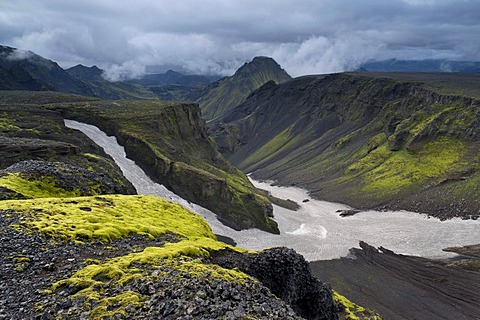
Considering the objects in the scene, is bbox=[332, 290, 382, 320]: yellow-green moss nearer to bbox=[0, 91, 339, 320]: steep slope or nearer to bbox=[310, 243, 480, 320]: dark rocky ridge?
bbox=[310, 243, 480, 320]: dark rocky ridge

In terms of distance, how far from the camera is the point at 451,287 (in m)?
79.6

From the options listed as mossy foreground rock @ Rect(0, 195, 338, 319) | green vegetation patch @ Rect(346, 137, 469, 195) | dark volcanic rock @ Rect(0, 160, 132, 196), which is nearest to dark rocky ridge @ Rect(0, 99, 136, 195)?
dark volcanic rock @ Rect(0, 160, 132, 196)

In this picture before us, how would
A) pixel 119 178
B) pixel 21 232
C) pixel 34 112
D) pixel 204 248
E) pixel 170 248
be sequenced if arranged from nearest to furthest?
pixel 21 232 < pixel 170 248 < pixel 204 248 < pixel 119 178 < pixel 34 112

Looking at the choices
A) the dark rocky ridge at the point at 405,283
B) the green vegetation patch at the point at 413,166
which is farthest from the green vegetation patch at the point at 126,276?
the green vegetation patch at the point at 413,166

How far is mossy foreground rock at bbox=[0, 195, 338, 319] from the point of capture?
60.4 feet

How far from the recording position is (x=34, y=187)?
4056 cm

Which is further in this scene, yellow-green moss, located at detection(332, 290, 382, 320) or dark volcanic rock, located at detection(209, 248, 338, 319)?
yellow-green moss, located at detection(332, 290, 382, 320)

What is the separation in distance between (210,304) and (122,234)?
47.0ft

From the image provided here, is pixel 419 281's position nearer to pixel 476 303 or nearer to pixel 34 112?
pixel 476 303

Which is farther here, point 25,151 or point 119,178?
point 119,178

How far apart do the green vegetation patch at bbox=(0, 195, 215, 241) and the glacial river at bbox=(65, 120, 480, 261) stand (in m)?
44.4

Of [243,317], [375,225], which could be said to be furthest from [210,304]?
[375,225]

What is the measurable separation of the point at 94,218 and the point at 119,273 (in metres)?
12.0

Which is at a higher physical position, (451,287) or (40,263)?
(40,263)
